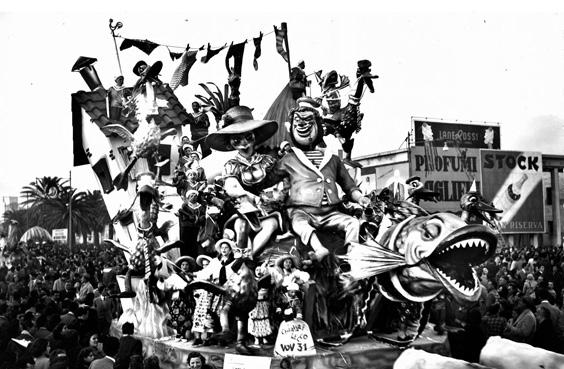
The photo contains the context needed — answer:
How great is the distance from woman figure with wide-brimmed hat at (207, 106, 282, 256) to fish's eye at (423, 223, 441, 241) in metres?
1.82

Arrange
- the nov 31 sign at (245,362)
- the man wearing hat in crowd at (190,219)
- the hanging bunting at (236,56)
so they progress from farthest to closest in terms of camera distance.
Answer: the hanging bunting at (236,56) < the man wearing hat in crowd at (190,219) < the nov 31 sign at (245,362)

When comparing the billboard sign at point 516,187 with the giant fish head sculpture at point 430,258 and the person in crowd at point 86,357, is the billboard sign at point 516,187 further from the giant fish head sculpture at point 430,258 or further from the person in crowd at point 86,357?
the person in crowd at point 86,357

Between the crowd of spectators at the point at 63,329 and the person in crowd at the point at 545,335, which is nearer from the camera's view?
the crowd of spectators at the point at 63,329

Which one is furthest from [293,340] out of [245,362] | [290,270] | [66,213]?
[66,213]

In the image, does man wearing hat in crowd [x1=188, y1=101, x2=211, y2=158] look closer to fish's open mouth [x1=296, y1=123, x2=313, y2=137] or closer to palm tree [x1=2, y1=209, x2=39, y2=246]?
fish's open mouth [x1=296, y1=123, x2=313, y2=137]

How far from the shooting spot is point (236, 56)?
10719 mm

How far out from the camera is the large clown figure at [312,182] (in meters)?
7.96

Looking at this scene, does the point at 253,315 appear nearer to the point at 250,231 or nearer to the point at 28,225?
the point at 250,231

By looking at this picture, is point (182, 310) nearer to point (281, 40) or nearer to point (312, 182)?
point (312, 182)

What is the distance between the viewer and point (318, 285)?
7.57 metres

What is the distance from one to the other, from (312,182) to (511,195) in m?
15.4

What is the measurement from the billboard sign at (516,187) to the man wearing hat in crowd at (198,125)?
1334 centimetres

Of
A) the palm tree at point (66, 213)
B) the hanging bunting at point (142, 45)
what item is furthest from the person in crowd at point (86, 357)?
the palm tree at point (66, 213)

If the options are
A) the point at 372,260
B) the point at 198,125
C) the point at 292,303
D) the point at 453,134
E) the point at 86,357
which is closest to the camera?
the point at 86,357
